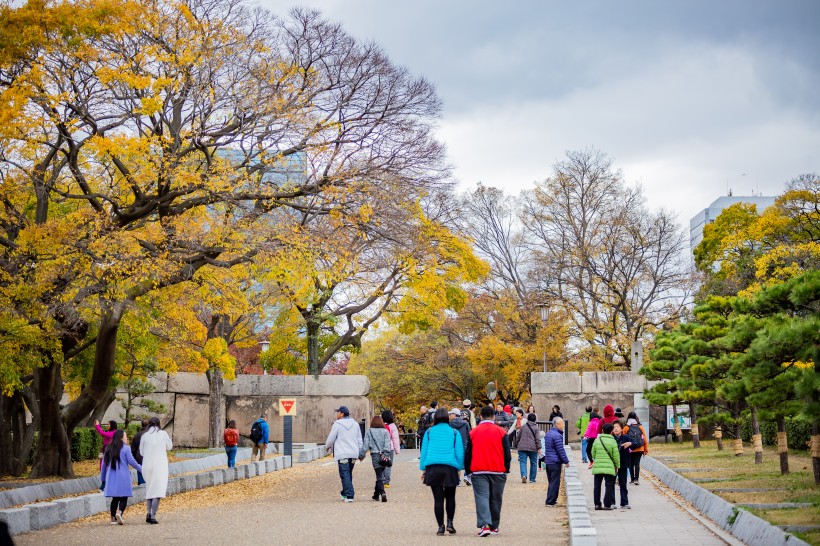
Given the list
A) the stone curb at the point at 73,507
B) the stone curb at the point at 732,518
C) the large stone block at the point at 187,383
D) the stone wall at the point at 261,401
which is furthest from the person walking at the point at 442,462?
the large stone block at the point at 187,383

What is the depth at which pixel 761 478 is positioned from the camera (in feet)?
64.6

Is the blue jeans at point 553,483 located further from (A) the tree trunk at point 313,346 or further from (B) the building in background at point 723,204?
(B) the building in background at point 723,204

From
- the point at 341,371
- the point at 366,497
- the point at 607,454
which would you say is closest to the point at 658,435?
the point at 366,497

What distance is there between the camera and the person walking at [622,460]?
17688 millimetres

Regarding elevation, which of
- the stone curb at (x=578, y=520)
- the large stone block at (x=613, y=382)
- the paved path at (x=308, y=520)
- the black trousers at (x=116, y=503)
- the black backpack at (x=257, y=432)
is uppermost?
the large stone block at (x=613, y=382)

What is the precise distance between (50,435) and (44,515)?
901 cm

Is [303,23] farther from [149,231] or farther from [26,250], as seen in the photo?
[26,250]

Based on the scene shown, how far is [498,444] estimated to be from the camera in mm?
14031

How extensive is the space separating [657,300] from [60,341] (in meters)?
31.6

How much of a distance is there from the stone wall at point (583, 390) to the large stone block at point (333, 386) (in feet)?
23.4

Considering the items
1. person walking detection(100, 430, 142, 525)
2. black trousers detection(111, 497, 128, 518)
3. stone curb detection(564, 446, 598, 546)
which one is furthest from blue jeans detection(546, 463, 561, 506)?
black trousers detection(111, 497, 128, 518)

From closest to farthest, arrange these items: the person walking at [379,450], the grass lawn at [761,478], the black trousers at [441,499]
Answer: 1. the grass lawn at [761,478]
2. the black trousers at [441,499]
3. the person walking at [379,450]

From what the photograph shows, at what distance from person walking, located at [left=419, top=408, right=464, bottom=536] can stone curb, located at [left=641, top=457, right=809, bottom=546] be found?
3.69 metres

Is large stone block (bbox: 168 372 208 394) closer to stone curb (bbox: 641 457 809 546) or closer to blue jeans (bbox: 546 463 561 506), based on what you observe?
stone curb (bbox: 641 457 809 546)
